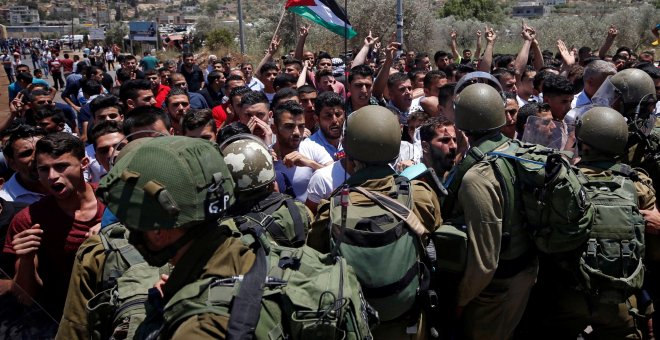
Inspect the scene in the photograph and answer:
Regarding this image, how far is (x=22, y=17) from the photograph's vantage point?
397 feet

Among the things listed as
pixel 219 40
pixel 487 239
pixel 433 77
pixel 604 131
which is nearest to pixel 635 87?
pixel 604 131

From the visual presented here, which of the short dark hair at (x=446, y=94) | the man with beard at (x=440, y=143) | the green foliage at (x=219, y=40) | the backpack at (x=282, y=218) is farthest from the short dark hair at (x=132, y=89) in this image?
the green foliage at (x=219, y=40)

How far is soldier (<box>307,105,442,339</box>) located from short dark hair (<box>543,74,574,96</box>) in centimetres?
304

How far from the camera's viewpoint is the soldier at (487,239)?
3.03m

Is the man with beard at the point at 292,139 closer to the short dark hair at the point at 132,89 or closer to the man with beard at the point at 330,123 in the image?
the man with beard at the point at 330,123

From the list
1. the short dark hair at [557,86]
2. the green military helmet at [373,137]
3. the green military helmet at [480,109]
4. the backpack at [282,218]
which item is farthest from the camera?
the short dark hair at [557,86]

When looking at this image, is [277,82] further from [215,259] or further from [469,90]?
[215,259]

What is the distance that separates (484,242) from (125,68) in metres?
10.0

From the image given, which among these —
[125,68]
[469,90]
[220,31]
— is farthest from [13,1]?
[469,90]

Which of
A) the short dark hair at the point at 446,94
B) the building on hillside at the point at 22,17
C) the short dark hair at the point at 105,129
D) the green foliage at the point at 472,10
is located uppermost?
the green foliage at the point at 472,10

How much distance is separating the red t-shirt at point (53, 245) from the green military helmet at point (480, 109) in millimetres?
2340

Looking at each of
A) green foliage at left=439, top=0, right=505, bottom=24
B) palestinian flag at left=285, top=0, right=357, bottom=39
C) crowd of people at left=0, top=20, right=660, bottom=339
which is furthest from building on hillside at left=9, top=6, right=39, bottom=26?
crowd of people at left=0, top=20, right=660, bottom=339

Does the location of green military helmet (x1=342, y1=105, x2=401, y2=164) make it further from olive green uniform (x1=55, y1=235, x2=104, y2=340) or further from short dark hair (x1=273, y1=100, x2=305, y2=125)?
short dark hair (x1=273, y1=100, x2=305, y2=125)

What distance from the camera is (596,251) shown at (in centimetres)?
334
